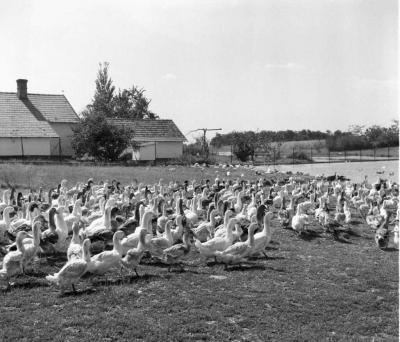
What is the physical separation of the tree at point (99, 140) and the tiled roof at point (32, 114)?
12.9 feet

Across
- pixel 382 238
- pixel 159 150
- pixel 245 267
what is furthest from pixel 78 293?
pixel 159 150

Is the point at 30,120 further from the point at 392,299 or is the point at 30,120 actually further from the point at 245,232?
the point at 392,299

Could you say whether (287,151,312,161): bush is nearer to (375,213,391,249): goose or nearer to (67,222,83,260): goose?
(375,213,391,249): goose

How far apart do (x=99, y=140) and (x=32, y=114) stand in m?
10.1

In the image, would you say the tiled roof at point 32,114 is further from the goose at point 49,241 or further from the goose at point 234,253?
the goose at point 234,253

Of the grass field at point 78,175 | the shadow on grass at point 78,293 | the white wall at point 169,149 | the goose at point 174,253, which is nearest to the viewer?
the shadow on grass at point 78,293

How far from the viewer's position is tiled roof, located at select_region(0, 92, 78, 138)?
47906 millimetres

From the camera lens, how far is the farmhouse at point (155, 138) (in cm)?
5416

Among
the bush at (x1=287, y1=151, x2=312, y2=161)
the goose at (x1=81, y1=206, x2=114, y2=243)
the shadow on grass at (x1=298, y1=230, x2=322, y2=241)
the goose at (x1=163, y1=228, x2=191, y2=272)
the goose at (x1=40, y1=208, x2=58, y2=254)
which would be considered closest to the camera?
the goose at (x1=163, y1=228, x2=191, y2=272)

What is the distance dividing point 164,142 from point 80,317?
156 feet

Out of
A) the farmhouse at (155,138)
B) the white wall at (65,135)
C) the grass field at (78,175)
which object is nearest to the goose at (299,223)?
the grass field at (78,175)

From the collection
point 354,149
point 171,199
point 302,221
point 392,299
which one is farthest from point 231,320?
point 354,149

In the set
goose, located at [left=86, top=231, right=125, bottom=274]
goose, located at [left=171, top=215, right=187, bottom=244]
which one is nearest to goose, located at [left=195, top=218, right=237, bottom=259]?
goose, located at [left=171, top=215, right=187, bottom=244]

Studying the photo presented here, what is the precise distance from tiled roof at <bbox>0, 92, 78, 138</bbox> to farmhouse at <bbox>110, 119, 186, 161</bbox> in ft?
19.4
